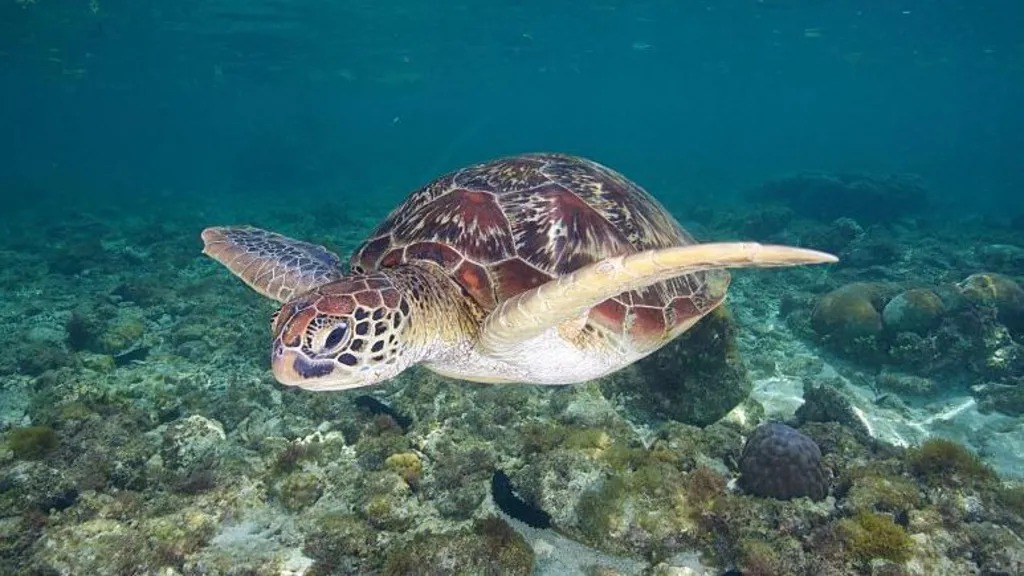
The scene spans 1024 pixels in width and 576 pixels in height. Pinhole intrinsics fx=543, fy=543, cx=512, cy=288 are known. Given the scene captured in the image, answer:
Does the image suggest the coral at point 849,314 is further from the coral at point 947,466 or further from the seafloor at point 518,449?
the coral at point 947,466

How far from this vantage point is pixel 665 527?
124 inches

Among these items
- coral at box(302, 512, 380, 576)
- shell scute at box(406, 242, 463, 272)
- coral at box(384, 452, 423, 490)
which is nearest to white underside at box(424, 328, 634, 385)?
shell scute at box(406, 242, 463, 272)

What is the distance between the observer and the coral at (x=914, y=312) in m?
6.53

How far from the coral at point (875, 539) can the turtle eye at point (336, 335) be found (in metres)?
2.88

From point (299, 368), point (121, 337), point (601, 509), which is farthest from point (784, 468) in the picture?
point (121, 337)

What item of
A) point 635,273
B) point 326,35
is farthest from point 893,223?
point 326,35

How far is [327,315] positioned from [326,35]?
31.6 metres

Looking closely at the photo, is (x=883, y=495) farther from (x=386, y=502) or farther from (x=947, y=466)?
(x=386, y=502)

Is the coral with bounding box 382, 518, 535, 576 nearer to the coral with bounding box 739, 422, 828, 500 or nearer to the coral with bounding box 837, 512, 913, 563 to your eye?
the coral with bounding box 739, 422, 828, 500

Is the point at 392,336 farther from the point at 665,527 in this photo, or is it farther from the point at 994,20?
the point at 994,20

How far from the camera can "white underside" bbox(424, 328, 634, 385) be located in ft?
10.8

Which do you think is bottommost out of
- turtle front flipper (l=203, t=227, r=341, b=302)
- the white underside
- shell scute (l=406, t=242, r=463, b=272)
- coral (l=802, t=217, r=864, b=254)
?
coral (l=802, t=217, r=864, b=254)

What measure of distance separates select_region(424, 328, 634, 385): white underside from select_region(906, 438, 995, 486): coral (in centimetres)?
202

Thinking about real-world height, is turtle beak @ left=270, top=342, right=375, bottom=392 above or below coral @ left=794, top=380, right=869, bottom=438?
above
